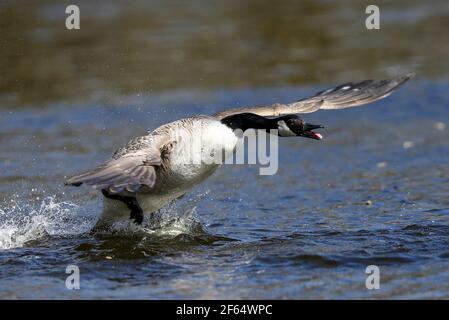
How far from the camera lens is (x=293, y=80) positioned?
652 inches

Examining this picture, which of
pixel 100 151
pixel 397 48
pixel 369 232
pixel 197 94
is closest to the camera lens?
pixel 369 232

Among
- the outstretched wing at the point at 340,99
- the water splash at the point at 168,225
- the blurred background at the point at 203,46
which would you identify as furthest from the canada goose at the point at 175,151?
the blurred background at the point at 203,46

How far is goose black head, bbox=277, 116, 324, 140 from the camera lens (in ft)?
29.9

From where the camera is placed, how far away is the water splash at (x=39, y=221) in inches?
370

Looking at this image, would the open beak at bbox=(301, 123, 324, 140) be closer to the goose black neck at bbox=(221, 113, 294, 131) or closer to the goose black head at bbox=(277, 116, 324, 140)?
the goose black head at bbox=(277, 116, 324, 140)

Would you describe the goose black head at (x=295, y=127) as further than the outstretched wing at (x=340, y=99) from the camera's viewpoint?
No

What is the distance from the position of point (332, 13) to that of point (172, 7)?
3.84m

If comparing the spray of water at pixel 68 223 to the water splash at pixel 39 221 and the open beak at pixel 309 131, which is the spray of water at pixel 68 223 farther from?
the open beak at pixel 309 131

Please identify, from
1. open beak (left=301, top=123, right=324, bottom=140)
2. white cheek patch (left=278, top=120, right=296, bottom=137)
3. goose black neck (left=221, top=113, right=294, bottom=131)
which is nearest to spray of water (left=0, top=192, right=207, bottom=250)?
goose black neck (left=221, top=113, right=294, bottom=131)

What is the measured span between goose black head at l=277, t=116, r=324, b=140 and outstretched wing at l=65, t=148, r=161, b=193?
1.41 meters

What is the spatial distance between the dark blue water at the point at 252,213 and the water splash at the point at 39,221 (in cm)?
2

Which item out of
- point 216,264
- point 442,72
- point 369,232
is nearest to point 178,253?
point 216,264

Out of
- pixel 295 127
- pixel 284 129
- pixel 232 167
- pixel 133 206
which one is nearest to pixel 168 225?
pixel 133 206

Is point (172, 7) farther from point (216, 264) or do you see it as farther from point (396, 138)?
point (216, 264)
